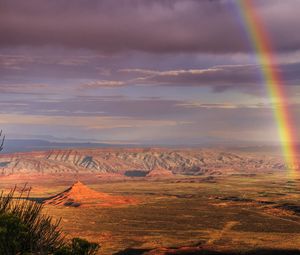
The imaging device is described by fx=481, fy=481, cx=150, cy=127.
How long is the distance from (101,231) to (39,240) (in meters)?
65.6

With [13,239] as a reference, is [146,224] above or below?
below

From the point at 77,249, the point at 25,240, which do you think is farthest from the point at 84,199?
the point at 25,240

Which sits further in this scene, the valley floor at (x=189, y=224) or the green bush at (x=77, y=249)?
the valley floor at (x=189, y=224)

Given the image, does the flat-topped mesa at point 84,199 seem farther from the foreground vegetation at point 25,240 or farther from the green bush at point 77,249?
the foreground vegetation at point 25,240

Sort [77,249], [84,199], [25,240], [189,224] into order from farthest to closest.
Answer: [84,199], [189,224], [77,249], [25,240]

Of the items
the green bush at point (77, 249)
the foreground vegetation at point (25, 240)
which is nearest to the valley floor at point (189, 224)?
the green bush at point (77, 249)

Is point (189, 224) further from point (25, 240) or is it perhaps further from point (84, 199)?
point (25, 240)

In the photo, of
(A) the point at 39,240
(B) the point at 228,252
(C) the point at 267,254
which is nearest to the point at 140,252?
(B) the point at 228,252

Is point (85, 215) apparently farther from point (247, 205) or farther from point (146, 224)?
point (247, 205)

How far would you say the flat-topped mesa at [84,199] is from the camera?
15112 centimetres

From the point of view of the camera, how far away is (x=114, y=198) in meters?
161

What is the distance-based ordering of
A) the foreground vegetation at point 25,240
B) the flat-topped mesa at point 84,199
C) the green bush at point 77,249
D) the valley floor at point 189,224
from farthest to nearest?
the flat-topped mesa at point 84,199, the valley floor at point 189,224, the green bush at point 77,249, the foreground vegetation at point 25,240

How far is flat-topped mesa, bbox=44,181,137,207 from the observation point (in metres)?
151

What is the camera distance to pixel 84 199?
162 m
